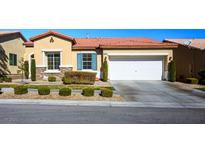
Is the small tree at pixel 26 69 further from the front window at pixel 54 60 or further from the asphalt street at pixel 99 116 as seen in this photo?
the asphalt street at pixel 99 116

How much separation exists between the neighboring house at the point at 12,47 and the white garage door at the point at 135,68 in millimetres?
11015

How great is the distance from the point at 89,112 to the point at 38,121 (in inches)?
90.3

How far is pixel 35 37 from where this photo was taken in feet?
68.2

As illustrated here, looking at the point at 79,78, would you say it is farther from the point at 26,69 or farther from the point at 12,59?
the point at 12,59

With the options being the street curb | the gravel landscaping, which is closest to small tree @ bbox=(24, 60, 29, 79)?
the gravel landscaping

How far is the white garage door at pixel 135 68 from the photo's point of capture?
2134cm

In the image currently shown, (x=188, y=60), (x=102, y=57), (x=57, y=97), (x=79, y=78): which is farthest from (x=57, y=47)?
(x=188, y=60)

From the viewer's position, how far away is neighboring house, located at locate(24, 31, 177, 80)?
2084cm

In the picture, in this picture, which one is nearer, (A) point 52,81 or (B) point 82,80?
(B) point 82,80

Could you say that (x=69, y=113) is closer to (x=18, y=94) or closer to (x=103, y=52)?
(x=18, y=94)

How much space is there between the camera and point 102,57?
21109mm

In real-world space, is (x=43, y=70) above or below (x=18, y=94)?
above

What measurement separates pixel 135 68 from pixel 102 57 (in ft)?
11.2

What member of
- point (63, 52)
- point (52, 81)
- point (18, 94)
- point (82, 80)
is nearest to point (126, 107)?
point (18, 94)
